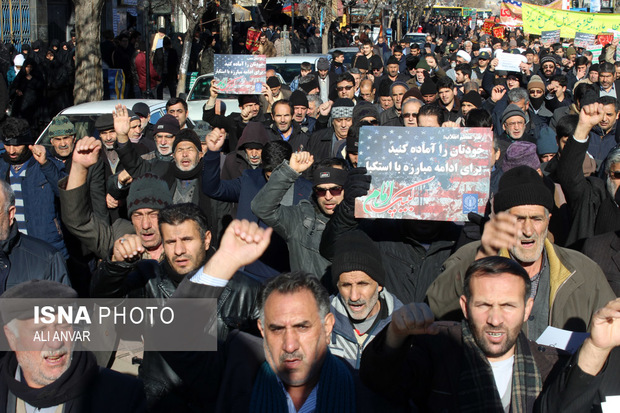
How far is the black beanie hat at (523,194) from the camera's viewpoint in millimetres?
4320

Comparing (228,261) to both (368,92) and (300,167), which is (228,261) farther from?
(368,92)

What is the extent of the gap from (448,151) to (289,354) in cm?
208

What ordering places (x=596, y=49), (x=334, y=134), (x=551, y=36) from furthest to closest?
1. (x=551, y=36)
2. (x=596, y=49)
3. (x=334, y=134)

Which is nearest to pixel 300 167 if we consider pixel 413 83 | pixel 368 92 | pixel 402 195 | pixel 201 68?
pixel 402 195

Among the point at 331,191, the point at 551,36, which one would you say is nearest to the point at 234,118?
the point at 331,191

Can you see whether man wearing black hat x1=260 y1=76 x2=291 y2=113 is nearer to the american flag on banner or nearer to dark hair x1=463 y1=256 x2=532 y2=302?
dark hair x1=463 y1=256 x2=532 y2=302

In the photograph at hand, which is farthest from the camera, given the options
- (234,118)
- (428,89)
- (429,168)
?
(428,89)

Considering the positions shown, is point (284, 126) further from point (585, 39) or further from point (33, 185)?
point (585, 39)

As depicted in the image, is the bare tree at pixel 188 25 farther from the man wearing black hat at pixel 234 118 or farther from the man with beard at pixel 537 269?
the man with beard at pixel 537 269

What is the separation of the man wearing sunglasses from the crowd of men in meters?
0.01

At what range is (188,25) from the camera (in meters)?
20.0

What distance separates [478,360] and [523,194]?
1.37 meters

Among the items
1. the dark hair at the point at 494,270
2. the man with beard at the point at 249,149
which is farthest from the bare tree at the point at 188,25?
the dark hair at the point at 494,270

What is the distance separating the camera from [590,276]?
4.09 metres
